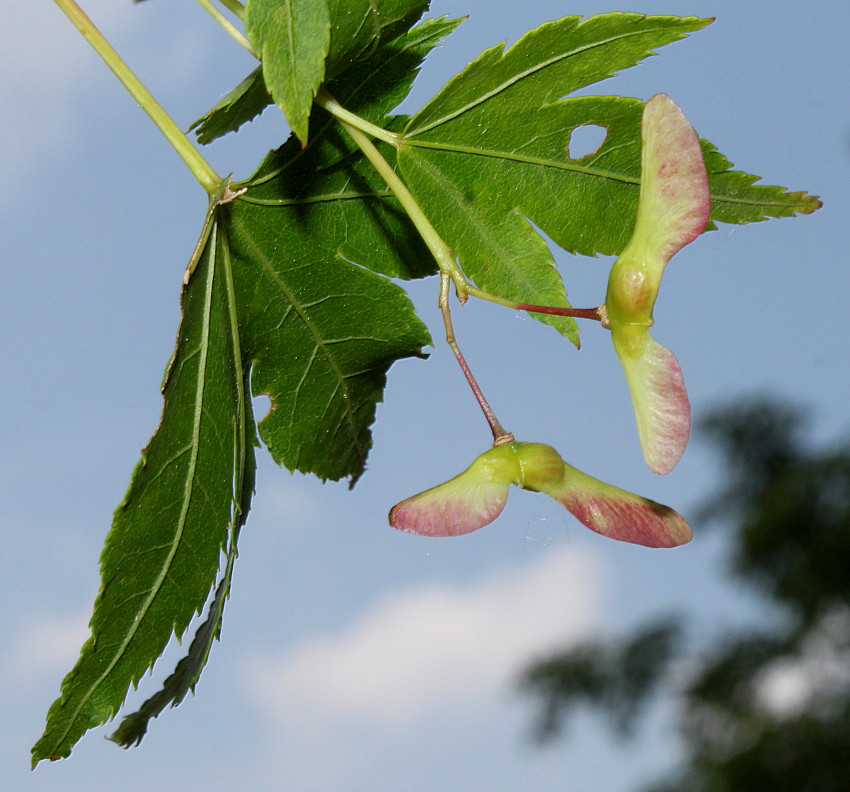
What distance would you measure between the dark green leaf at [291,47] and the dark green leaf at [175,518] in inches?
6.3

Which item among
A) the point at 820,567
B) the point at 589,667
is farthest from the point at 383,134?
the point at 589,667

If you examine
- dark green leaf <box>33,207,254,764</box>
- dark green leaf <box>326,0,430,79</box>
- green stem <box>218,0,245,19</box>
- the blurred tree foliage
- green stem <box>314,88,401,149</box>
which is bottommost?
the blurred tree foliage

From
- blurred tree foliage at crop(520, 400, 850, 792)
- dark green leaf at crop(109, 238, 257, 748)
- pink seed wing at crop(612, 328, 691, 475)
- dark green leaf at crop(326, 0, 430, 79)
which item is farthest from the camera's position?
blurred tree foliage at crop(520, 400, 850, 792)

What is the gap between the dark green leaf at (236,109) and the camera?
1.87ft

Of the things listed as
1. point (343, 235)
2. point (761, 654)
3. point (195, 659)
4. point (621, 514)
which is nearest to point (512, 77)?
point (343, 235)

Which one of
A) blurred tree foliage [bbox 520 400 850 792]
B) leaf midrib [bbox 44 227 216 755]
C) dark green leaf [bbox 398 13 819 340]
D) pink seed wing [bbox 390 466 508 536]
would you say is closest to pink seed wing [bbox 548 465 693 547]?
pink seed wing [bbox 390 466 508 536]

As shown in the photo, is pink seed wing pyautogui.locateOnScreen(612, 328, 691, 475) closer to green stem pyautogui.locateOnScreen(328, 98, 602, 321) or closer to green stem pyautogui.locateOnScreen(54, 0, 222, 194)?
green stem pyautogui.locateOnScreen(328, 98, 602, 321)

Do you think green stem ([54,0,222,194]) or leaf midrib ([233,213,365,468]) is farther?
leaf midrib ([233,213,365,468])

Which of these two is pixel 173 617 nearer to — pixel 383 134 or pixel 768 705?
pixel 383 134

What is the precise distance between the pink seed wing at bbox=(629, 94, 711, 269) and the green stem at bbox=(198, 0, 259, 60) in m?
0.24

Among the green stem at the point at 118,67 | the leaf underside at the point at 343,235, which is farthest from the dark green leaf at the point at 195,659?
the green stem at the point at 118,67

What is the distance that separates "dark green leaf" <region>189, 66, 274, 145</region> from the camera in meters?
0.57

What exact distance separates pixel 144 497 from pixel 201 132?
24 centimetres

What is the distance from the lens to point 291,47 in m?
0.48
